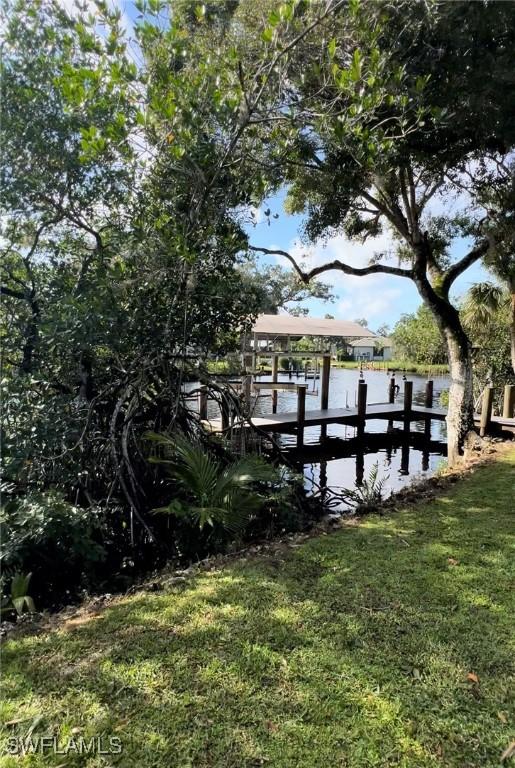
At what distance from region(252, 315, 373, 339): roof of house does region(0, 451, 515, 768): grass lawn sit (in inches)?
628

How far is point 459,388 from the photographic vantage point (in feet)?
30.7

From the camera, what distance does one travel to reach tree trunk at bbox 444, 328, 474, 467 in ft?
30.1

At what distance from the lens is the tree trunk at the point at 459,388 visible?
9.18 meters

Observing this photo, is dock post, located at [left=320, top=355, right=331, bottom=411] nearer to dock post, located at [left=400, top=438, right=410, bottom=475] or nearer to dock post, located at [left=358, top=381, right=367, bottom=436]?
dock post, located at [left=358, top=381, right=367, bottom=436]

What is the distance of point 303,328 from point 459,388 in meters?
12.7

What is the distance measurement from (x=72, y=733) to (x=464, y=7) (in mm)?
7373

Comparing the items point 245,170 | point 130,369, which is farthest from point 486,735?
point 245,170

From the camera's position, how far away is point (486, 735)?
5.79ft

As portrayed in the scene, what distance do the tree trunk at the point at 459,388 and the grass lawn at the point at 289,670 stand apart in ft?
21.0

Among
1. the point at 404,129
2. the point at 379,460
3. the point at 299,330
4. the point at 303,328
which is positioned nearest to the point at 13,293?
the point at 404,129

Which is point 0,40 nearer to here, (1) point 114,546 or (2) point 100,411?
(2) point 100,411

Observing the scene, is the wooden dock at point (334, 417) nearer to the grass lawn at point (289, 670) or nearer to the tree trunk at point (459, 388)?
the tree trunk at point (459, 388)

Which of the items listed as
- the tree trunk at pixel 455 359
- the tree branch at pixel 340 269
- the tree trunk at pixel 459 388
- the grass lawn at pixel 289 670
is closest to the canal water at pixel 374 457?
the tree trunk at pixel 459 388

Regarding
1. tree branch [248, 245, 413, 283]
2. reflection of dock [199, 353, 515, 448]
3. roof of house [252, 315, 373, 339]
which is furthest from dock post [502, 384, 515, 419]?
roof of house [252, 315, 373, 339]
